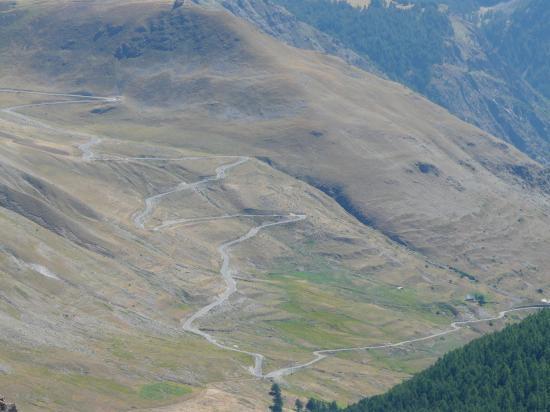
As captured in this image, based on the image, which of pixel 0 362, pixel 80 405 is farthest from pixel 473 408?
pixel 0 362

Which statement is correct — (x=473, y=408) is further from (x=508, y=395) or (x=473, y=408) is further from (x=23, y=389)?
(x=23, y=389)

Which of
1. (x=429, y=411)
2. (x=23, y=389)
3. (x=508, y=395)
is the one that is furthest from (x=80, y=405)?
(x=508, y=395)

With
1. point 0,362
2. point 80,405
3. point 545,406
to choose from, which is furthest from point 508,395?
point 0,362

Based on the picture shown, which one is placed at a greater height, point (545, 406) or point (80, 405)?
point (545, 406)

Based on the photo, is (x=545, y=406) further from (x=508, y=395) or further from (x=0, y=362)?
(x=0, y=362)

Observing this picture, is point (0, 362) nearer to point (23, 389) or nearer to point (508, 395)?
point (23, 389)

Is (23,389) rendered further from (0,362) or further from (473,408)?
(473,408)
